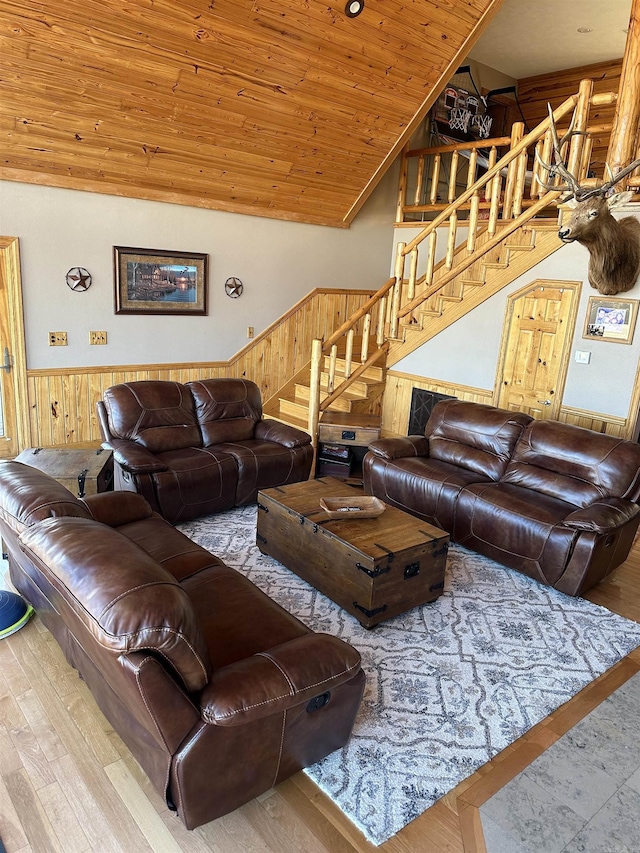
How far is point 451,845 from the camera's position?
192 cm

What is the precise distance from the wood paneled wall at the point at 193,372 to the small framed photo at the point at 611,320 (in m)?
3.23

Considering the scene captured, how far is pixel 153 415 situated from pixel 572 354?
12.6ft

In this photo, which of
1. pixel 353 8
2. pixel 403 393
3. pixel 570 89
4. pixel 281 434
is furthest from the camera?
pixel 570 89

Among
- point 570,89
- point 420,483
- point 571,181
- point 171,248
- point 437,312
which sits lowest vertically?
point 420,483

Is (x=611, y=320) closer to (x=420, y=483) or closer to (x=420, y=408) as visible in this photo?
(x=420, y=408)

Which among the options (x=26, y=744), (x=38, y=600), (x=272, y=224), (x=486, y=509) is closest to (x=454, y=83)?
(x=272, y=224)

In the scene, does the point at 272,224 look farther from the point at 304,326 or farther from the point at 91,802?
the point at 91,802

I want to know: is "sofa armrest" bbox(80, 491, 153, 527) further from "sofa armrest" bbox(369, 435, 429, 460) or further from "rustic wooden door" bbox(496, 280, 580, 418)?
"rustic wooden door" bbox(496, 280, 580, 418)

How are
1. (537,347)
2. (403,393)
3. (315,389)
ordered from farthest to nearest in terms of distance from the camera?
(403,393) → (315,389) → (537,347)

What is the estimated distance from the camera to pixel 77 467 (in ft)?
12.9

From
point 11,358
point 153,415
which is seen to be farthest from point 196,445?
point 11,358

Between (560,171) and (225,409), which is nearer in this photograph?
(560,171)

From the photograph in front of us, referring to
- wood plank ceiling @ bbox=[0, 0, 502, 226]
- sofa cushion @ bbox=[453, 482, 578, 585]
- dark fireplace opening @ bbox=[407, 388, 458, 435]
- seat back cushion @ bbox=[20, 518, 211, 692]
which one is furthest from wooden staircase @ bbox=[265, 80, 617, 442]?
seat back cushion @ bbox=[20, 518, 211, 692]

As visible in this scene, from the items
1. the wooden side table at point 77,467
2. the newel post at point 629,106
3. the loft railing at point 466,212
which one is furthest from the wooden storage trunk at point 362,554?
the newel post at point 629,106
